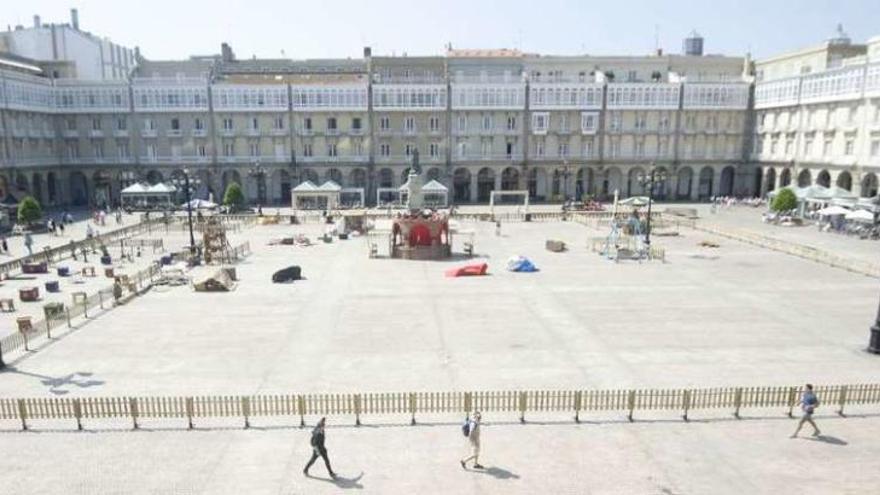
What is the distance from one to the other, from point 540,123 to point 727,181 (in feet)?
85.7

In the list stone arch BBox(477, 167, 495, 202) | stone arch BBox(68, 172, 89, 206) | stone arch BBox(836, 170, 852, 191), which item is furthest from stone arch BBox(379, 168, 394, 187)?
stone arch BBox(836, 170, 852, 191)

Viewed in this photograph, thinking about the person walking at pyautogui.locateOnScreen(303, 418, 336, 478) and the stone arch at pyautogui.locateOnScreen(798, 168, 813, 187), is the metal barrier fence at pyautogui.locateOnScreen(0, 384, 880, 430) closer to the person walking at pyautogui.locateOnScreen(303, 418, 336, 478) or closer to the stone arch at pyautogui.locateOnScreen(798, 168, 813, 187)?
the person walking at pyautogui.locateOnScreen(303, 418, 336, 478)

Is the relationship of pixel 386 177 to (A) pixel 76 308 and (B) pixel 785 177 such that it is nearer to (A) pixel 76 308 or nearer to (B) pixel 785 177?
(B) pixel 785 177

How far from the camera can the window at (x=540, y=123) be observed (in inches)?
2985

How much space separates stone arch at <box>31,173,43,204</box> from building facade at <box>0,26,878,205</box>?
25 centimetres

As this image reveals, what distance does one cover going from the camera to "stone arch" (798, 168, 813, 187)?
69.4 metres

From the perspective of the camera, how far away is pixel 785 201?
190 feet

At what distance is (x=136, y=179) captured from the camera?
241 ft

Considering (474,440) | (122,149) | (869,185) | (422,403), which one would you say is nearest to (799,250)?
(869,185)

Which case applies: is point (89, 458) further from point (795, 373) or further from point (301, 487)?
point (795, 373)

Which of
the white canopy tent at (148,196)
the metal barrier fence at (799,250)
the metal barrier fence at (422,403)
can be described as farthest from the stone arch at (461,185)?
the metal barrier fence at (422,403)

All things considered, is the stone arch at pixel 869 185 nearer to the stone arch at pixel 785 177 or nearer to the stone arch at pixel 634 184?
the stone arch at pixel 785 177

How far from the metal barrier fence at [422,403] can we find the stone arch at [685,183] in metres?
65.5

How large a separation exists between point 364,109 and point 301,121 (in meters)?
7.48
